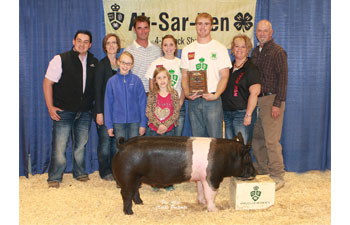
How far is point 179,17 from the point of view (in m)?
4.70

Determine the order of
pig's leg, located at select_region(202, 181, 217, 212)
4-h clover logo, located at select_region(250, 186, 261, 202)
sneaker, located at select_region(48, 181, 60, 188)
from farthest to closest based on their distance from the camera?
1. sneaker, located at select_region(48, 181, 60, 188)
2. 4-h clover logo, located at select_region(250, 186, 261, 202)
3. pig's leg, located at select_region(202, 181, 217, 212)

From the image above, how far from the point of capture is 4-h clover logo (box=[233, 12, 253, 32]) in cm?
477

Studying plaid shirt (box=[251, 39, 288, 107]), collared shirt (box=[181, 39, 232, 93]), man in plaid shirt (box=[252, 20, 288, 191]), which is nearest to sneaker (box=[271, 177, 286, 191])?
man in plaid shirt (box=[252, 20, 288, 191])

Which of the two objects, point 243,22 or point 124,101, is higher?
point 243,22

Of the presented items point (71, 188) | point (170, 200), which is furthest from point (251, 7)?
point (71, 188)

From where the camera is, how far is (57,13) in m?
4.57

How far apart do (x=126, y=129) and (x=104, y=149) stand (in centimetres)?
67

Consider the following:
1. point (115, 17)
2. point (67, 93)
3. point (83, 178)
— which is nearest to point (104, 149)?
point (83, 178)

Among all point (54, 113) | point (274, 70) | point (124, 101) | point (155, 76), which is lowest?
point (54, 113)

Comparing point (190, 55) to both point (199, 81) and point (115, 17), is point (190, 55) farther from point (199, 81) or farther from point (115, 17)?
point (115, 17)

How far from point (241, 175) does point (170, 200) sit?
0.92 m

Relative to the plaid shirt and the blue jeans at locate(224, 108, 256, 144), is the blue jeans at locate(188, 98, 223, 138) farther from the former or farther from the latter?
the plaid shirt

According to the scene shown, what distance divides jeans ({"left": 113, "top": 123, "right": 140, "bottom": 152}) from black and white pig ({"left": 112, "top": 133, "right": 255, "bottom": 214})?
737mm

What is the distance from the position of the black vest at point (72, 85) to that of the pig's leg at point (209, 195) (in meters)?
2.05
